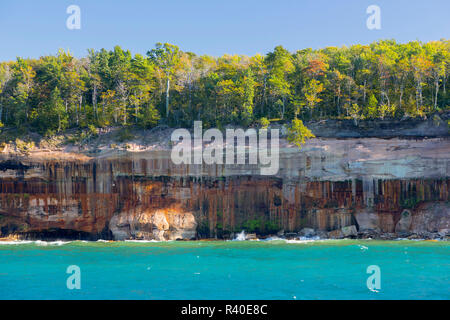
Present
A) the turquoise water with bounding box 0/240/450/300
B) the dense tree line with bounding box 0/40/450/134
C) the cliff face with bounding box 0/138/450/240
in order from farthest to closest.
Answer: the dense tree line with bounding box 0/40/450/134, the cliff face with bounding box 0/138/450/240, the turquoise water with bounding box 0/240/450/300

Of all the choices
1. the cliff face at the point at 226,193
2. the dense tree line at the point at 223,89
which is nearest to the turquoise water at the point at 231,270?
the cliff face at the point at 226,193

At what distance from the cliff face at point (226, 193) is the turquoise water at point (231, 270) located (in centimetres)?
389

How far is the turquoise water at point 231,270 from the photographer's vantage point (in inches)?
767

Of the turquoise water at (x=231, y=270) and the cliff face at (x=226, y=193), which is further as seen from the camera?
the cliff face at (x=226, y=193)

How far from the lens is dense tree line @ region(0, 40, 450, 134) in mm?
42438

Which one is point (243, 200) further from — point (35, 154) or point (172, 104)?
point (35, 154)

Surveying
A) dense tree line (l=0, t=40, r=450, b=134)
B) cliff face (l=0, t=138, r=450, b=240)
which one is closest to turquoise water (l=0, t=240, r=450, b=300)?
cliff face (l=0, t=138, r=450, b=240)

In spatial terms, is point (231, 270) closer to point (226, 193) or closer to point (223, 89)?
point (226, 193)

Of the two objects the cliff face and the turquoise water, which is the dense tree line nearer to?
the cliff face

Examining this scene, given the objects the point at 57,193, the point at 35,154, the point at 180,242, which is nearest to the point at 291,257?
the point at 180,242

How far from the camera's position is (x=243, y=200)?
40344 millimetres

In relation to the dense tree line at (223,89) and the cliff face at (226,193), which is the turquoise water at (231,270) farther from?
the dense tree line at (223,89)

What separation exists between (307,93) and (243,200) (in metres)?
13.0

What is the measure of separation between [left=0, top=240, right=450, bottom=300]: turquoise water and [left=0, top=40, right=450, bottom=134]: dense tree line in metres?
13.8
